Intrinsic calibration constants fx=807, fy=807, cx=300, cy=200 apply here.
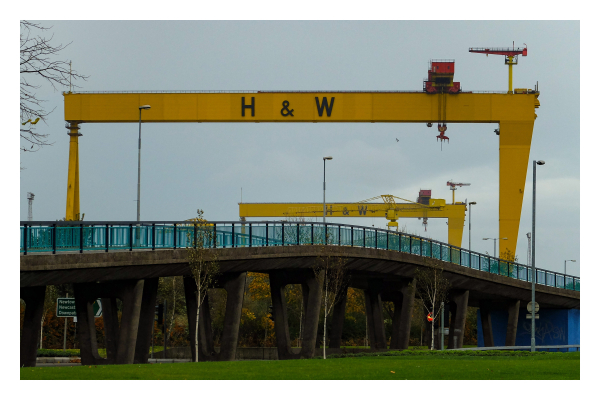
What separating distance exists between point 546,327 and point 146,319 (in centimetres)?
3019

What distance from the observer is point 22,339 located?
94.5 feet

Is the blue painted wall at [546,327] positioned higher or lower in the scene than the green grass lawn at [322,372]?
lower

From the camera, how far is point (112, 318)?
106 feet

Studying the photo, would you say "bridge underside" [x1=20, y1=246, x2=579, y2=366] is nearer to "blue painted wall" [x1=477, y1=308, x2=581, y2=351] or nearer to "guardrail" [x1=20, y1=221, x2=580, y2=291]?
"guardrail" [x1=20, y1=221, x2=580, y2=291]

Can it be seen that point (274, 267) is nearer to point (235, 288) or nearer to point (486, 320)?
point (235, 288)

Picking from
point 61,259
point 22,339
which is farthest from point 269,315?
point 61,259

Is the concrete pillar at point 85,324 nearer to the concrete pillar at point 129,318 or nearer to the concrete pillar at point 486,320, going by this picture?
the concrete pillar at point 129,318

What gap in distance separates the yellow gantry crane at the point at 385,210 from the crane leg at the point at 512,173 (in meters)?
28.1

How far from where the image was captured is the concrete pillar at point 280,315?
35.7 meters

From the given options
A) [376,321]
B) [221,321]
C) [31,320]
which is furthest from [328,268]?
[221,321]

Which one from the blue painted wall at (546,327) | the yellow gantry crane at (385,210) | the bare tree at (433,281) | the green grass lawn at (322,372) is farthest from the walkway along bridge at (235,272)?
the yellow gantry crane at (385,210)

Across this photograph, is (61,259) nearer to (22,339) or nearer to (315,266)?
(22,339)

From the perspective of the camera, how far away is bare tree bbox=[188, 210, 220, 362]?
2739 centimetres

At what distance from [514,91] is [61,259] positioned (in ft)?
123
